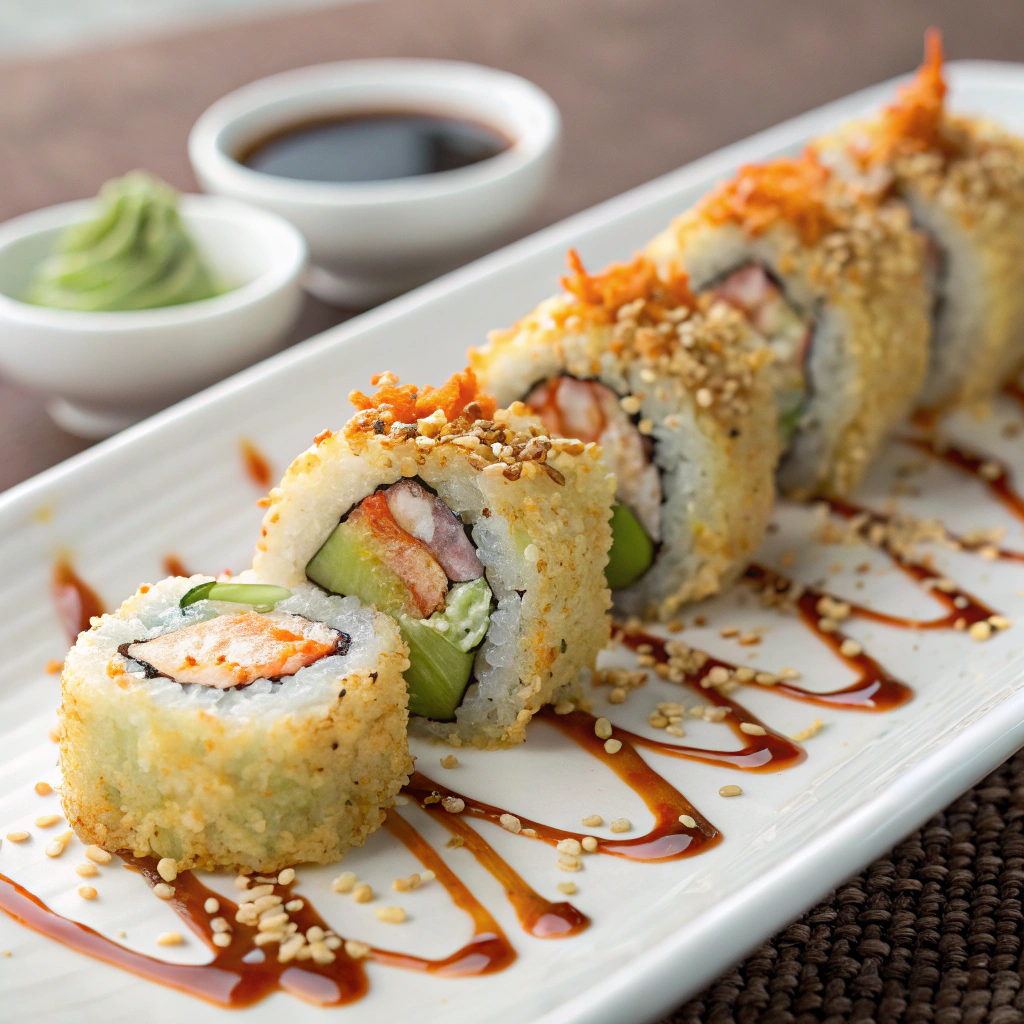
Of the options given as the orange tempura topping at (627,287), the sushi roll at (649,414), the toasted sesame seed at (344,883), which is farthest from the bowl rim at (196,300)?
the toasted sesame seed at (344,883)

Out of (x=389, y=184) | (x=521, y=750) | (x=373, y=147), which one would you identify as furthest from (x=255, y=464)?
(x=373, y=147)

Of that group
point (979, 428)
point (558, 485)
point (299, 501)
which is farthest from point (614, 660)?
point (979, 428)

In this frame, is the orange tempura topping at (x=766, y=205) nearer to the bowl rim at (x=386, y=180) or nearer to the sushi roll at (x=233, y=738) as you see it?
the bowl rim at (x=386, y=180)

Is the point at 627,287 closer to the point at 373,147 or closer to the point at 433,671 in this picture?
the point at 433,671

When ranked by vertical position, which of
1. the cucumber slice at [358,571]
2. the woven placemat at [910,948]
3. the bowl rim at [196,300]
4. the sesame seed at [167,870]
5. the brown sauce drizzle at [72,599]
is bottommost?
the woven placemat at [910,948]

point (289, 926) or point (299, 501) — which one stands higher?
point (299, 501)

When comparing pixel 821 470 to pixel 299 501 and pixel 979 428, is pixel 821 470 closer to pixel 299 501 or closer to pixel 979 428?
pixel 979 428
